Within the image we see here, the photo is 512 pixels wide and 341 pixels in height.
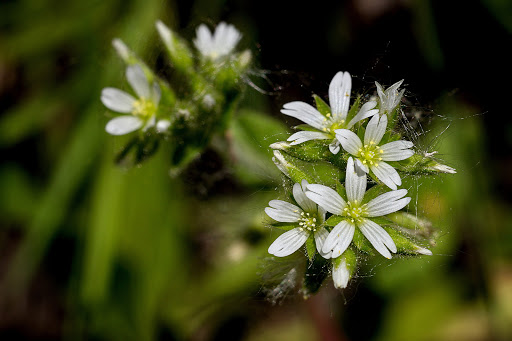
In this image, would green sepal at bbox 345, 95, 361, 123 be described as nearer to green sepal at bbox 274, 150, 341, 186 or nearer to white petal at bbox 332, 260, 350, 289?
green sepal at bbox 274, 150, 341, 186

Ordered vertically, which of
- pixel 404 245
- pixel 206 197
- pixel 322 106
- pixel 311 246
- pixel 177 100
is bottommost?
pixel 206 197

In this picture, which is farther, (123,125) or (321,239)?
(123,125)

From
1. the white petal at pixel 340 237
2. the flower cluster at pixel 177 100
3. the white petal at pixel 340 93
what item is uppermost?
the flower cluster at pixel 177 100

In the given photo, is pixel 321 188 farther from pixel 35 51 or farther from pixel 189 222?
pixel 35 51

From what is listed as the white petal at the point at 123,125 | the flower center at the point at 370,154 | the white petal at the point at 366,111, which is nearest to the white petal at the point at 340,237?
the flower center at the point at 370,154

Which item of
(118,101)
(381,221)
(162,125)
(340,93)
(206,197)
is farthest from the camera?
(206,197)

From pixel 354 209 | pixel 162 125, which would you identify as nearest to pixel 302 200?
pixel 354 209

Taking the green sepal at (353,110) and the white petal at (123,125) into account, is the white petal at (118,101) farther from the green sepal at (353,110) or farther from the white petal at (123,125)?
the green sepal at (353,110)

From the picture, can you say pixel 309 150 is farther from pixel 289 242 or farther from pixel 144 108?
pixel 144 108
